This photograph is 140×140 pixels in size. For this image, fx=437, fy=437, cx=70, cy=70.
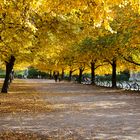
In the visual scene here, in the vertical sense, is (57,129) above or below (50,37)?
below

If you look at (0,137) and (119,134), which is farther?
(119,134)

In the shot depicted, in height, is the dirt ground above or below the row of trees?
below

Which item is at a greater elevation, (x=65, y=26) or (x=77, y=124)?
(x=65, y=26)

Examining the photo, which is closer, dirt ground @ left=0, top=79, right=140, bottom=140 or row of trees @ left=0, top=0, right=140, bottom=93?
row of trees @ left=0, top=0, right=140, bottom=93

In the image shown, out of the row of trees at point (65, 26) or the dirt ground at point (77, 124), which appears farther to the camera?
the dirt ground at point (77, 124)

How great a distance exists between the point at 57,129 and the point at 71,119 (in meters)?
A: 2.86

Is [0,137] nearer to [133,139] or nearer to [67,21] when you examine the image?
[133,139]

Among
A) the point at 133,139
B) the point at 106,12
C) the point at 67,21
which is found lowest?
the point at 133,139

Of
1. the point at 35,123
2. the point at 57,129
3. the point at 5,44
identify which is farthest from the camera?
the point at 5,44

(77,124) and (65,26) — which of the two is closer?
(77,124)

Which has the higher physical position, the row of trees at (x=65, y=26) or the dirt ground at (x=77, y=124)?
the row of trees at (x=65, y=26)

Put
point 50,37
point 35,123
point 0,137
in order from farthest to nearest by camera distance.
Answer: point 50,37 → point 35,123 → point 0,137

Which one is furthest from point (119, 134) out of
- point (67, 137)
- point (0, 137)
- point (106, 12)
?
point (106, 12)

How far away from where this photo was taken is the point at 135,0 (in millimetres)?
8625
